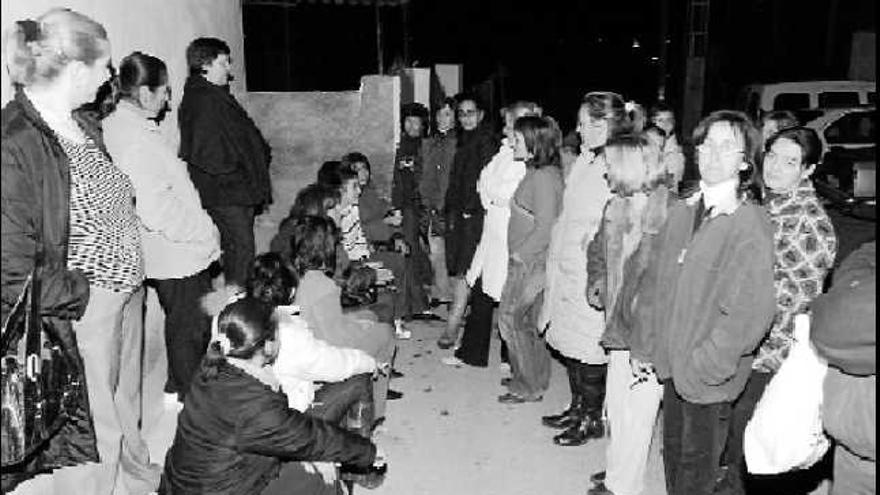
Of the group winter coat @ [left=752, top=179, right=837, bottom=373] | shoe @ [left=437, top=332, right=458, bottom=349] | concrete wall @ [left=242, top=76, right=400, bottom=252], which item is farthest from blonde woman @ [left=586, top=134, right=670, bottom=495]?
concrete wall @ [left=242, top=76, right=400, bottom=252]

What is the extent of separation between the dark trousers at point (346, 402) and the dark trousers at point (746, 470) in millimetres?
1795

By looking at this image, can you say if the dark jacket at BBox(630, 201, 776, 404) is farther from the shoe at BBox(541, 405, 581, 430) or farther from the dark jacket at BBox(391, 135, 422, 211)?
the dark jacket at BBox(391, 135, 422, 211)

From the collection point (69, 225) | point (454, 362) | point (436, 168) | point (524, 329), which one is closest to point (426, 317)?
point (454, 362)

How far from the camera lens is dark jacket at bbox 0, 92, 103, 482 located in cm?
285

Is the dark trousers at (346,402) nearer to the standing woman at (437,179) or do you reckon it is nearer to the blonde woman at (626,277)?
the blonde woman at (626,277)

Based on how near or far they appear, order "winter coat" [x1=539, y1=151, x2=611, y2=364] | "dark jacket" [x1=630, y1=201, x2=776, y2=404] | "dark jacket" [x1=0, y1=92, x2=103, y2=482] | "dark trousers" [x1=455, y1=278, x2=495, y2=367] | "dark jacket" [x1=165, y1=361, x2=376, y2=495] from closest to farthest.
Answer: "dark jacket" [x1=0, y1=92, x2=103, y2=482], "dark jacket" [x1=165, y1=361, x2=376, y2=495], "dark jacket" [x1=630, y1=201, x2=776, y2=404], "winter coat" [x1=539, y1=151, x2=611, y2=364], "dark trousers" [x1=455, y1=278, x2=495, y2=367]

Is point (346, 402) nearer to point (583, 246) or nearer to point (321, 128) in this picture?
point (583, 246)

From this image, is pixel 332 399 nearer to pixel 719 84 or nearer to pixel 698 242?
pixel 698 242

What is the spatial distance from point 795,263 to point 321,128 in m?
5.59

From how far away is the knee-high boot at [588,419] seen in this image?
200 inches

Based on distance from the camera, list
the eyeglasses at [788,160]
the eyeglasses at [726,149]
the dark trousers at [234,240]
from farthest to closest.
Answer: the dark trousers at [234,240]
the eyeglasses at [788,160]
the eyeglasses at [726,149]

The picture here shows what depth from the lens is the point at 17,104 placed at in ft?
9.84

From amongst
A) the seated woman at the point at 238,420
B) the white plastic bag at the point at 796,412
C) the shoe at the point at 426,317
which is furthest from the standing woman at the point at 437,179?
the white plastic bag at the point at 796,412

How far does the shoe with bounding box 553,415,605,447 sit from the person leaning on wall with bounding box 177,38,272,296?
2383 millimetres
